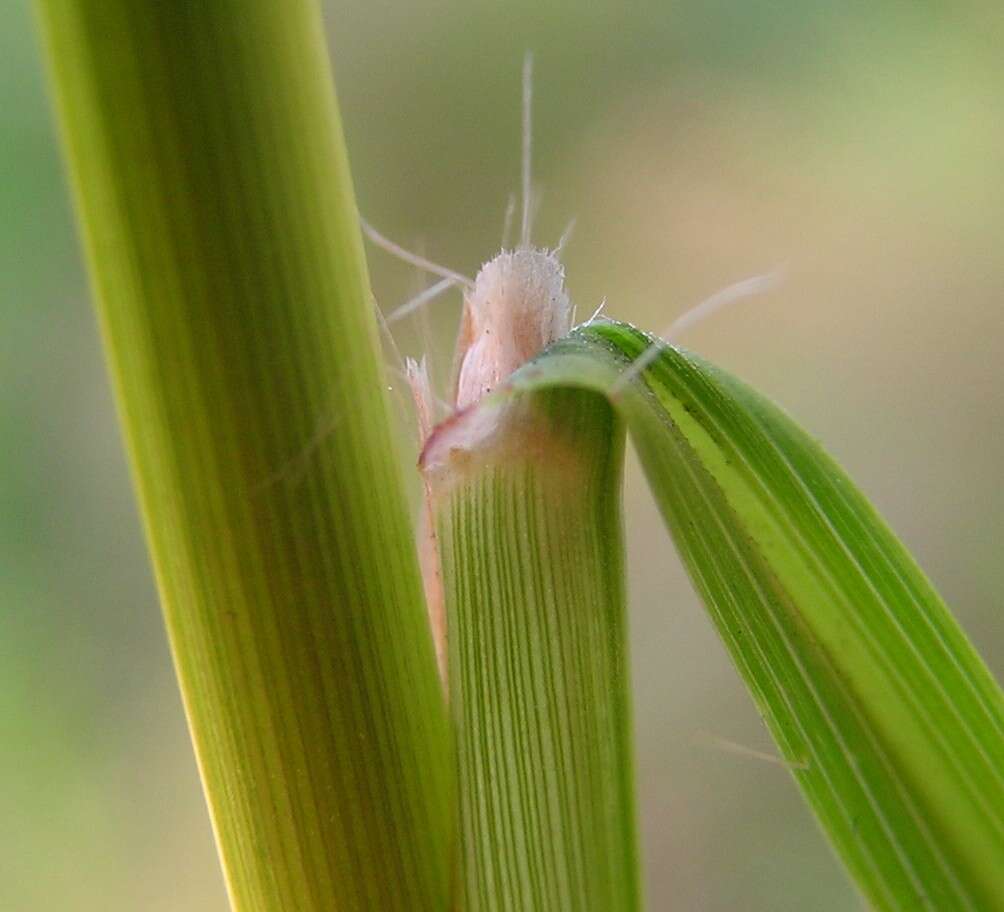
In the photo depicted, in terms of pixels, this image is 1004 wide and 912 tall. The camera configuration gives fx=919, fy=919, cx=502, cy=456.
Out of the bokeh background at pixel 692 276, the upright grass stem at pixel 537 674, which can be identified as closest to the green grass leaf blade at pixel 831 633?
the upright grass stem at pixel 537 674

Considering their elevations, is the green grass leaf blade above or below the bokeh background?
below

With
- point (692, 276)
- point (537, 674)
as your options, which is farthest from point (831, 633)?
point (692, 276)

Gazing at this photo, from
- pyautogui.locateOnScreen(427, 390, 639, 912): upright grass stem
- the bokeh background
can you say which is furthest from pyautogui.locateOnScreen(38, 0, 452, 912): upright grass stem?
the bokeh background

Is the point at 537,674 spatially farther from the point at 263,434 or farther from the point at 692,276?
the point at 692,276

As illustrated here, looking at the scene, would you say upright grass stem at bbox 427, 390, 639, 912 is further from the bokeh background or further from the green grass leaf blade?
the bokeh background

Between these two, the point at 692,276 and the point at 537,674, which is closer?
the point at 537,674

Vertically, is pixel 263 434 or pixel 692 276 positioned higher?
pixel 692 276

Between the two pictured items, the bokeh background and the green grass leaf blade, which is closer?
the green grass leaf blade
